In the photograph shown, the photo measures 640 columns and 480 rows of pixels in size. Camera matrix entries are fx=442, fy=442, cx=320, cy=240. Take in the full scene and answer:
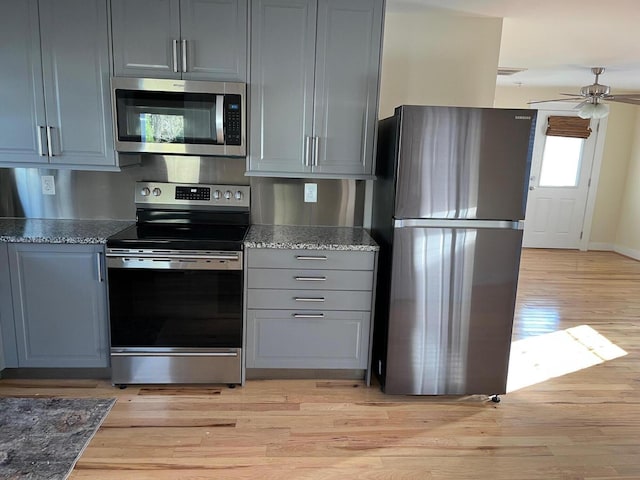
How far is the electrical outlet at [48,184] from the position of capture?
288 cm

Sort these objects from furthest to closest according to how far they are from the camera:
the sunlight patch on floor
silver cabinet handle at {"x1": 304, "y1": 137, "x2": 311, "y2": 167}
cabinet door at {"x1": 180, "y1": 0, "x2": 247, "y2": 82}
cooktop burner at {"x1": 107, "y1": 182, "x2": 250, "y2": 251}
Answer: the sunlight patch on floor, cooktop burner at {"x1": 107, "y1": 182, "x2": 250, "y2": 251}, silver cabinet handle at {"x1": 304, "y1": 137, "x2": 311, "y2": 167}, cabinet door at {"x1": 180, "y1": 0, "x2": 247, "y2": 82}

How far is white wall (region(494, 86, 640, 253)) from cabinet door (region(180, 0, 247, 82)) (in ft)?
16.1

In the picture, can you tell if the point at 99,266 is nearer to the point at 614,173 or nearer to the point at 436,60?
the point at 436,60


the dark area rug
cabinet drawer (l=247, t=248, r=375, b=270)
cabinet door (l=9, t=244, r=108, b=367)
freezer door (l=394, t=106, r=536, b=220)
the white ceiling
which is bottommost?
the dark area rug

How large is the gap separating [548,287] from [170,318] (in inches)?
165

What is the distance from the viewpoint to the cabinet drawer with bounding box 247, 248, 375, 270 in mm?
2512

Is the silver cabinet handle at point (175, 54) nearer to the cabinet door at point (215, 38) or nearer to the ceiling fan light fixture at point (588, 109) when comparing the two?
the cabinet door at point (215, 38)

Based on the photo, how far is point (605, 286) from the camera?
5.06 m

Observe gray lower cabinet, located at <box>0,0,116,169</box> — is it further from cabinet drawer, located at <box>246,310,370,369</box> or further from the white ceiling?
the white ceiling

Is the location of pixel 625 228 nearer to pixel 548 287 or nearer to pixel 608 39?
pixel 548 287

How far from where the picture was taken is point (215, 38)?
8.29 ft

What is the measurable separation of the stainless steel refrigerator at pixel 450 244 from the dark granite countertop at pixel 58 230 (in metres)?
1.64


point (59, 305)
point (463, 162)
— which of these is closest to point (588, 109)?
point (463, 162)

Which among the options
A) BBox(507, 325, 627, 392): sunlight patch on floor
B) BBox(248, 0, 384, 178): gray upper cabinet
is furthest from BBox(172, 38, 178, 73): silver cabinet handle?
BBox(507, 325, 627, 392): sunlight patch on floor
